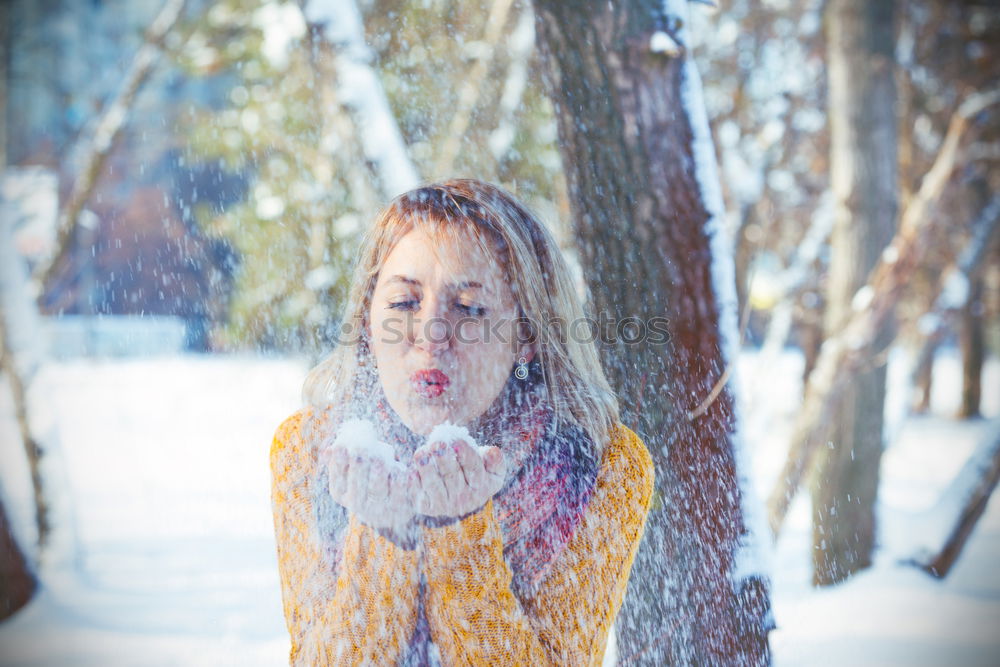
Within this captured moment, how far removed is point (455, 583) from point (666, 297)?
0.98 meters

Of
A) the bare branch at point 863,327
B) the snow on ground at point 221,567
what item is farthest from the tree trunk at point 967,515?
the bare branch at point 863,327

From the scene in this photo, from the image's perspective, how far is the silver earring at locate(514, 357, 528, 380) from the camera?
1.44 meters

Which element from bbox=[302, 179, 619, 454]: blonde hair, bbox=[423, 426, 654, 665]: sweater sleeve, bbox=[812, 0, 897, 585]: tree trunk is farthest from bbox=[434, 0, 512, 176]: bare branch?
bbox=[423, 426, 654, 665]: sweater sleeve

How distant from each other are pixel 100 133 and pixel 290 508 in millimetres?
4257

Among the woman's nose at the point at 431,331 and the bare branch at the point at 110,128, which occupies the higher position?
the bare branch at the point at 110,128

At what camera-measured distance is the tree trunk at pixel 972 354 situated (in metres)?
8.49

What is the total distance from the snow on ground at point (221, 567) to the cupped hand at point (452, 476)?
4.22ft

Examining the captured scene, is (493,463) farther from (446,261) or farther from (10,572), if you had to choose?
(10,572)

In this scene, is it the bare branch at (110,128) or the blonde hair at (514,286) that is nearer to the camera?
the blonde hair at (514,286)

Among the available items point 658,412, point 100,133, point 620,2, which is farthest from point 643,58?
point 100,133

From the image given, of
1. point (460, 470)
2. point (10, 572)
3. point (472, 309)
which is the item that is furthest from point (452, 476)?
point (10, 572)

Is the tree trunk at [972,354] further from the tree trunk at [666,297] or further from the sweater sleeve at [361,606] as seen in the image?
the sweater sleeve at [361,606]

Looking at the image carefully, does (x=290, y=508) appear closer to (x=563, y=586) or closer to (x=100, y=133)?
(x=563, y=586)

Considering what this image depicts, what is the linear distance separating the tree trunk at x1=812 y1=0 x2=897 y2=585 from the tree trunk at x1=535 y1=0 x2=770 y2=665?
80.0 inches
